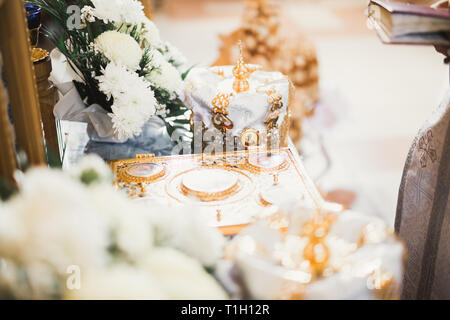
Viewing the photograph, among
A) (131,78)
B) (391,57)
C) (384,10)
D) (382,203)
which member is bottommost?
(382,203)

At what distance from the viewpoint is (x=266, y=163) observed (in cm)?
114

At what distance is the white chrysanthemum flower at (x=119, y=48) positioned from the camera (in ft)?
3.91

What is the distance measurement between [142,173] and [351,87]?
3.01m

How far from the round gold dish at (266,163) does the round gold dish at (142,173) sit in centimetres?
21

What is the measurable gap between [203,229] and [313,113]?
1872 millimetres

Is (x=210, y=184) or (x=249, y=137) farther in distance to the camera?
(x=249, y=137)

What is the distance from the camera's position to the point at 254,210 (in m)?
0.96

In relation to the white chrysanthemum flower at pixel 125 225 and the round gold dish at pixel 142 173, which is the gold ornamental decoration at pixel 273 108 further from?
the white chrysanthemum flower at pixel 125 225

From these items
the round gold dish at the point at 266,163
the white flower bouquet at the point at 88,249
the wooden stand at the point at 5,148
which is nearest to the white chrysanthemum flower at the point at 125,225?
the white flower bouquet at the point at 88,249

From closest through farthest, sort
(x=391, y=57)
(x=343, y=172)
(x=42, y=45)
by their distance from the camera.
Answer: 1. (x=42, y=45)
2. (x=343, y=172)
3. (x=391, y=57)

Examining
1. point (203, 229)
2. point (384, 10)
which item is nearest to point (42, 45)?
point (384, 10)

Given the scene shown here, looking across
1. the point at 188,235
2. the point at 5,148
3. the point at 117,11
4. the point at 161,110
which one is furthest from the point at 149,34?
the point at 188,235

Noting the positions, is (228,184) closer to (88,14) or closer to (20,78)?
(20,78)

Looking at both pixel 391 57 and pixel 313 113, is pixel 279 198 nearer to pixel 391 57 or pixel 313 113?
pixel 313 113
